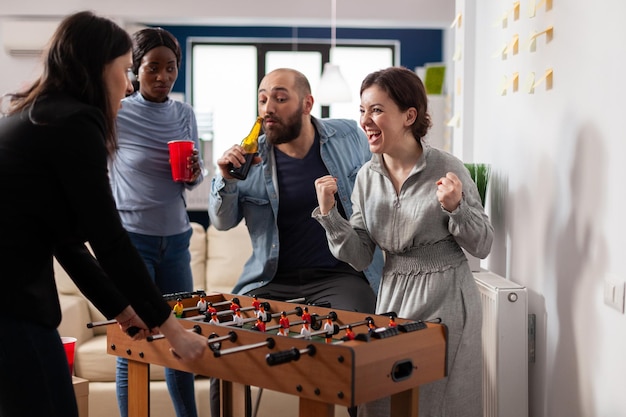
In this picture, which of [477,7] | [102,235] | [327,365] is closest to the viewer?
[102,235]

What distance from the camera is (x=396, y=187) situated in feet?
8.70

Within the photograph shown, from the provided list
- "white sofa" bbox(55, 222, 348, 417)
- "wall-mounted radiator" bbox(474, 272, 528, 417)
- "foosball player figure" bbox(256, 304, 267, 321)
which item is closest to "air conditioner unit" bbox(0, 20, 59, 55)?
"white sofa" bbox(55, 222, 348, 417)

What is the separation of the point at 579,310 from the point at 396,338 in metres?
0.79

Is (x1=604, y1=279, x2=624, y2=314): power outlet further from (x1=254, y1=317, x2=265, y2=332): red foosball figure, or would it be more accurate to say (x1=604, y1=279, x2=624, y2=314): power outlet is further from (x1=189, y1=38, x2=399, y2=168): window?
(x1=189, y1=38, x2=399, y2=168): window

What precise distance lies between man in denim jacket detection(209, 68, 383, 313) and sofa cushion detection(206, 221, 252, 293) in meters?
1.90

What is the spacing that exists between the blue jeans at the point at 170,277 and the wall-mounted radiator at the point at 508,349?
1145 millimetres

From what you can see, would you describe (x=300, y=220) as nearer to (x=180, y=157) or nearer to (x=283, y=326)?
(x=180, y=157)

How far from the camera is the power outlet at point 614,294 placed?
7.24ft

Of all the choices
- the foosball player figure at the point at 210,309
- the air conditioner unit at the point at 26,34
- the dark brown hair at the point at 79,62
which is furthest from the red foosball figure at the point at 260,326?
the air conditioner unit at the point at 26,34

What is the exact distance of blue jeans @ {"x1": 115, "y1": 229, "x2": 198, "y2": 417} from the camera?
302cm

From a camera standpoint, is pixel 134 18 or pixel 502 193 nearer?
pixel 502 193

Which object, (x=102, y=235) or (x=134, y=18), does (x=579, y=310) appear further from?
(x=134, y=18)

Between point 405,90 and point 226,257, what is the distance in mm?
2722

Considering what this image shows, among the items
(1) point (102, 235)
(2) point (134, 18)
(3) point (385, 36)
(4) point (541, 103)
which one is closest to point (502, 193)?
(4) point (541, 103)
